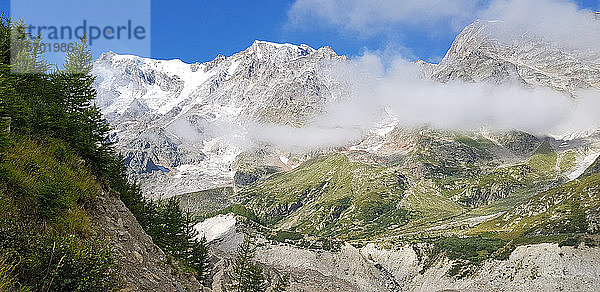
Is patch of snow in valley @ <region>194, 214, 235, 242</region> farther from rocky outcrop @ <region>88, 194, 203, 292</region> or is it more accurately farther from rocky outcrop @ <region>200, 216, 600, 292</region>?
rocky outcrop @ <region>88, 194, 203, 292</region>

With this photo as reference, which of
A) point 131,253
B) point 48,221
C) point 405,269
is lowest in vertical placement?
point 405,269

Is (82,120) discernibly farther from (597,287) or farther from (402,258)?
(402,258)

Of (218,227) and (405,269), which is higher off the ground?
(218,227)

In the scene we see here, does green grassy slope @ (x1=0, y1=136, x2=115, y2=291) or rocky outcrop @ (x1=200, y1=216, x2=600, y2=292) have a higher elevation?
green grassy slope @ (x1=0, y1=136, x2=115, y2=291)

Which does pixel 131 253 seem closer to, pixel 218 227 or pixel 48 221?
pixel 48 221

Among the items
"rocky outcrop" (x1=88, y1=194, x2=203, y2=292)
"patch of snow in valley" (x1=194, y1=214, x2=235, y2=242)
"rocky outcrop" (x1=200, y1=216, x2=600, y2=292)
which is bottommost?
"rocky outcrop" (x1=200, y1=216, x2=600, y2=292)

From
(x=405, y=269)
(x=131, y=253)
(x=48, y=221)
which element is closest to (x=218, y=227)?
(x=405, y=269)

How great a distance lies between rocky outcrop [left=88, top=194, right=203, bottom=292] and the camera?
57.2 ft

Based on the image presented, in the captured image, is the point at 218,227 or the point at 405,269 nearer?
the point at 405,269

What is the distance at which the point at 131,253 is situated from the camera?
19062mm

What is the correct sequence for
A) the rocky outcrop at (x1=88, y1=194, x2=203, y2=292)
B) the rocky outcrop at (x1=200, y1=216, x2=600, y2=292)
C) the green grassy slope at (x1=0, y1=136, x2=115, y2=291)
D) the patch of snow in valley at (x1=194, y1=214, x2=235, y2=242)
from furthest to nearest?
the patch of snow in valley at (x1=194, y1=214, x2=235, y2=242), the rocky outcrop at (x1=200, y1=216, x2=600, y2=292), the rocky outcrop at (x1=88, y1=194, x2=203, y2=292), the green grassy slope at (x1=0, y1=136, x2=115, y2=291)

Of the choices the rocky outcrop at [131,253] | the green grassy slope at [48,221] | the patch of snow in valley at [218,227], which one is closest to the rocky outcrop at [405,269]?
the patch of snow in valley at [218,227]

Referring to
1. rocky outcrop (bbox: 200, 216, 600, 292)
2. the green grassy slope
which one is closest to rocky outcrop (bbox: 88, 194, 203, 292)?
the green grassy slope

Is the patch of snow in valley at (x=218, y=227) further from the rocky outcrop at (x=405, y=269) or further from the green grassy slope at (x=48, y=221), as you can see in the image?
the green grassy slope at (x=48, y=221)
